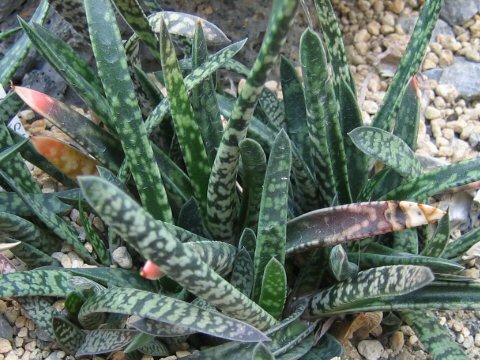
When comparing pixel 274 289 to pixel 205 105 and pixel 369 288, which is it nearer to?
pixel 369 288

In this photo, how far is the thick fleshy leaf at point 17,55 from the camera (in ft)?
4.28

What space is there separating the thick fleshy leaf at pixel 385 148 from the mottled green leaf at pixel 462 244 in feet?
0.57

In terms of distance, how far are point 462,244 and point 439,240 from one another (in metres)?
0.11

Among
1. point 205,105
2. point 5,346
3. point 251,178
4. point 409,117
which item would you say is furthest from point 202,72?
point 5,346

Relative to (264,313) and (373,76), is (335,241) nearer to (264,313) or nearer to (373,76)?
(264,313)

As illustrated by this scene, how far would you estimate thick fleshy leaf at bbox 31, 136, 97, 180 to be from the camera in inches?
46.9

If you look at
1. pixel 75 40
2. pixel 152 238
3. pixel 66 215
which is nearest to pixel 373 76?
pixel 75 40

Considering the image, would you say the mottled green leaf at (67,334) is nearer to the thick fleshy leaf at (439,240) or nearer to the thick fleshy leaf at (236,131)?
the thick fleshy leaf at (236,131)

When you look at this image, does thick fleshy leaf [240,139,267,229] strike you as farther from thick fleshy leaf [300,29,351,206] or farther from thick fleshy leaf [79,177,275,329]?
thick fleshy leaf [79,177,275,329]

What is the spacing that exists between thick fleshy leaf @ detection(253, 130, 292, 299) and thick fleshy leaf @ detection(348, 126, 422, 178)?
5.6 inches

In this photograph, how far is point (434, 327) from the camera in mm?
1125

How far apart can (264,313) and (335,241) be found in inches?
5.8

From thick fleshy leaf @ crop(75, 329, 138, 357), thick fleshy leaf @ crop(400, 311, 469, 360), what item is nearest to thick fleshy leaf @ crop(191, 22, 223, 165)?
thick fleshy leaf @ crop(75, 329, 138, 357)

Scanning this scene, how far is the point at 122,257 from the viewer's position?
1142 millimetres
